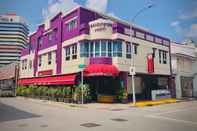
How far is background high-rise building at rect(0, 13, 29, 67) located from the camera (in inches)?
2858

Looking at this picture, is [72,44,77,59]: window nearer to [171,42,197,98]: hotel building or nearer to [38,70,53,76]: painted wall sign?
[38,70,53,76]: painted wall sign

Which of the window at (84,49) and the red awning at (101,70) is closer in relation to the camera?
the red awning at (101,70)

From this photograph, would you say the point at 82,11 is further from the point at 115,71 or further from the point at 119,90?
the point at 119,90

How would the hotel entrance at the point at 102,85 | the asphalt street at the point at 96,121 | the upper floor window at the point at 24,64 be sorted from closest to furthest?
1. the asphalt street at the point at 96,121
2. the hotel entrance at the point at 102,85
3. the upper floor window at the point at 24,64

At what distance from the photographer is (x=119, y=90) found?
81.1 feet

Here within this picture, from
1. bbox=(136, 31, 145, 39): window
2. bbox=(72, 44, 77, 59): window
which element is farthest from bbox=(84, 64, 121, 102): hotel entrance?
bbox=(136, 31, 145, 39): window

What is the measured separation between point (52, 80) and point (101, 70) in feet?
28.5

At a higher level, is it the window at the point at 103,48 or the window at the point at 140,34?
the window at the point at 140,34

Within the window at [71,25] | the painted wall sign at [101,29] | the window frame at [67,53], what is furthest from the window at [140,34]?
the window frame at [67,53]

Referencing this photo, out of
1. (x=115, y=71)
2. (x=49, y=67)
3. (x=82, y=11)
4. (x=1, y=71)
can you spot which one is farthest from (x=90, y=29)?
(x=1, y=71)

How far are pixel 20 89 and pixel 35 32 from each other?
10917mm

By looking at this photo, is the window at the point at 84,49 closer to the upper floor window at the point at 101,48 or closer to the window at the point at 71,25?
the upper floor window at the point at 101,48

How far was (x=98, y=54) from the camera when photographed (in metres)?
25.6

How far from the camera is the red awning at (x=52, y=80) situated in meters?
25.2
